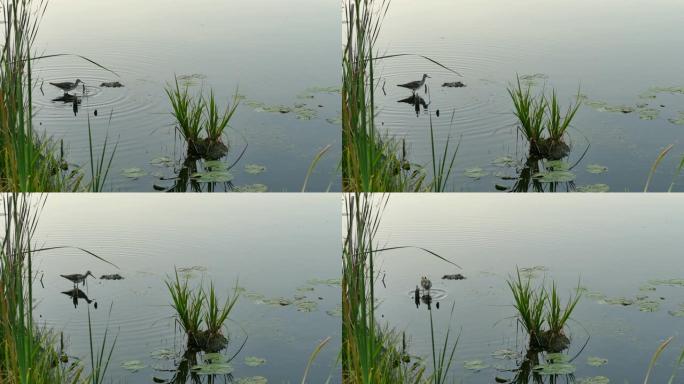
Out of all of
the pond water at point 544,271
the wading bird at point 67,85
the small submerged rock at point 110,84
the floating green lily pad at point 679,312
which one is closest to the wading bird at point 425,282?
the pond water at point 544,271

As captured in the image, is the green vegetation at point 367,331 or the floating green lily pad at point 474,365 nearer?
the green vegetation at point 367,331

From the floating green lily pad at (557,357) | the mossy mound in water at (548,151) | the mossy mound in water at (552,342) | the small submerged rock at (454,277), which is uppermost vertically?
the mossy mound in water at (548,151)

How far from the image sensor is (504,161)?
3.61 meters

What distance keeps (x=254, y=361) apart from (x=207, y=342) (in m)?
0.23

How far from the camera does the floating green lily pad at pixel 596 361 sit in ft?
11.8

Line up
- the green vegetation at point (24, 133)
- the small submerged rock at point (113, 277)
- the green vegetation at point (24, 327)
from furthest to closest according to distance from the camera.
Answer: the small submerged rock at point (113, 277), the green vegetation at point (24, 133), the green vegetation at point (24, 327)

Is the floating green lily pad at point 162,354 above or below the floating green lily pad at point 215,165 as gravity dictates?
below

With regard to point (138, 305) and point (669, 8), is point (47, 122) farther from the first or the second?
point (669, 8)

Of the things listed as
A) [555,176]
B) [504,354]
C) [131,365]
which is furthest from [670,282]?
[131,365]

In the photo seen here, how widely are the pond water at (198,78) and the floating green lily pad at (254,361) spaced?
2.50ft

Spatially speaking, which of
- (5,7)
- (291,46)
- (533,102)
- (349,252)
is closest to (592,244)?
(533,102)

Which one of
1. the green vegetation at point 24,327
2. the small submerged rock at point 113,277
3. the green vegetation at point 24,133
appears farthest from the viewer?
the small submerged rock at point 113,277

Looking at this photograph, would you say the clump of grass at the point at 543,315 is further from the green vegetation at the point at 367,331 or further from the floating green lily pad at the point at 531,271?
the green vegetation at the point at 367,331

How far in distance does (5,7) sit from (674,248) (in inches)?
123
